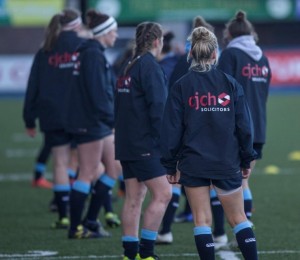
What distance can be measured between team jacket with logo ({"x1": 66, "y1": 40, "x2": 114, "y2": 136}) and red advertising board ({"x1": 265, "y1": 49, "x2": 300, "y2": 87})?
23512 millimetres

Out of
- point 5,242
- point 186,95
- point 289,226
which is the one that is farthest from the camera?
point 289,226

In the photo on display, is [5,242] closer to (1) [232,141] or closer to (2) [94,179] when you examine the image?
(2) [94,179]

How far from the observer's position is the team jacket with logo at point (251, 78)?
Result: 987 centimetres

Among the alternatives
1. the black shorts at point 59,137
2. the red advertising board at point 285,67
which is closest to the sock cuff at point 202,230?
the black shorts at point 59,137

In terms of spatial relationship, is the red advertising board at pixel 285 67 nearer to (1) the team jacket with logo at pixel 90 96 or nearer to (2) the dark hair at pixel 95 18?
(2) the dark hair at pixel 95 18

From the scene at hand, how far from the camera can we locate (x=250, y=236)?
820 cm

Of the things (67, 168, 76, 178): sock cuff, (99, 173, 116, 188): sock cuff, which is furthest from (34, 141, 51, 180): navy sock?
(99, 173, 116, 188): sock cuff

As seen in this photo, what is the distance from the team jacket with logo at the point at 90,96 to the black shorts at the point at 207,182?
2405mm

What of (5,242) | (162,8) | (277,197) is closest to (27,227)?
(5,242)

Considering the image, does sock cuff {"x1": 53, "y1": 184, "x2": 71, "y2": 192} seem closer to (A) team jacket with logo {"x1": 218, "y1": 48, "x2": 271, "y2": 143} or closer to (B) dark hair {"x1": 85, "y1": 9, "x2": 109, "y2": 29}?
(B) dark hair {"x1": 85, "y1": 9, "x2": 109, "y2": 29}

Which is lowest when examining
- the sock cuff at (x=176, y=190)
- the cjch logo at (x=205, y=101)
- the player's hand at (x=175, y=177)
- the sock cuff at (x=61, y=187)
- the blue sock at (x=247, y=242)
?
the sock cuff at (x=61, y=187)

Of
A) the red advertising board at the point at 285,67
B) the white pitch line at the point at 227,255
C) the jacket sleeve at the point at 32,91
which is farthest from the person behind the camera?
the red advertising board at the point at 285,67

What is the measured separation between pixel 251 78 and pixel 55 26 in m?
2.36

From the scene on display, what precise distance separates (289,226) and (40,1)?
24.2m
